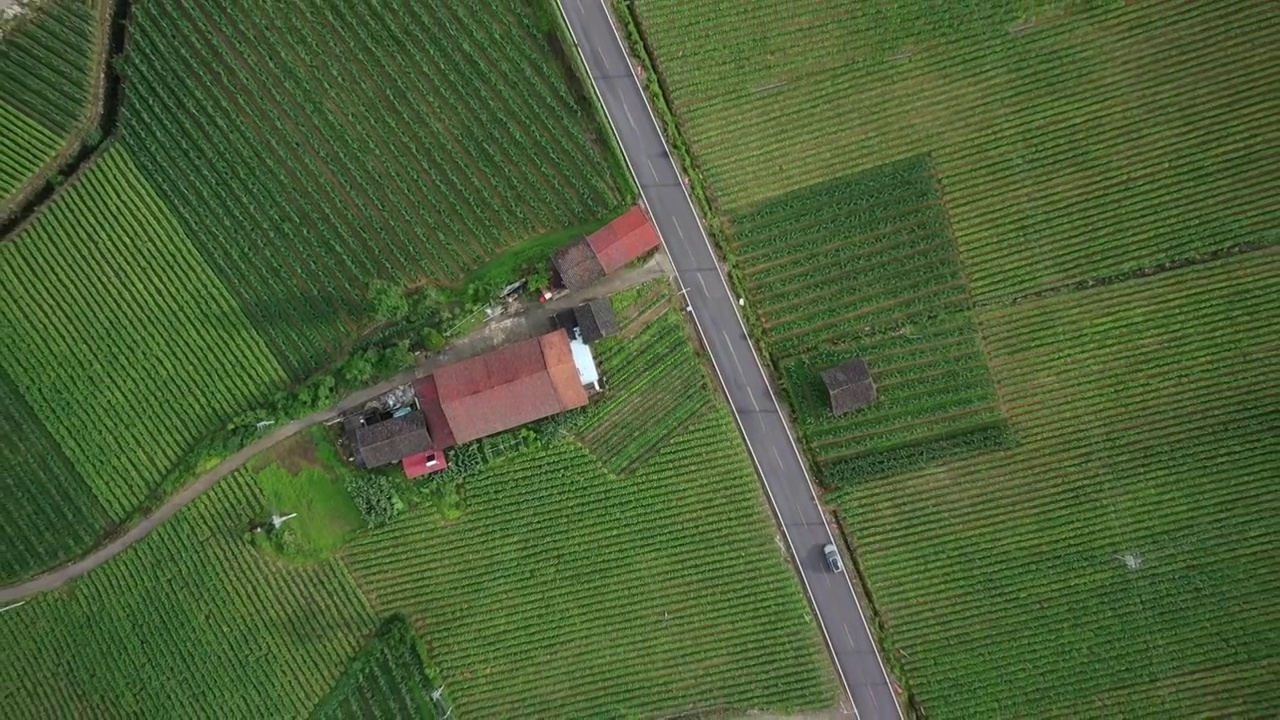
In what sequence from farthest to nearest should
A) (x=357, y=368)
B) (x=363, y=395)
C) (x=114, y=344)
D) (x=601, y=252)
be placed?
(x=363, y=395)
(x=114, y=344)
(x=601, y=252)
(x=357, y=368)

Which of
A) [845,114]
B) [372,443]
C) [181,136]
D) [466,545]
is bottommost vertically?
[466,545]

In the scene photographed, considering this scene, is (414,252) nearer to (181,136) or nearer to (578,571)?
(181,136)

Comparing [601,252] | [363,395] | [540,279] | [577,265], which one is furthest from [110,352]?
[601,252]

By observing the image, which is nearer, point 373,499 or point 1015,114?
point 373,499

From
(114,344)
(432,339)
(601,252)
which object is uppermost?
(114,344)

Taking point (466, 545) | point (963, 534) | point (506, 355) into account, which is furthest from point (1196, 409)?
point (466, 545)

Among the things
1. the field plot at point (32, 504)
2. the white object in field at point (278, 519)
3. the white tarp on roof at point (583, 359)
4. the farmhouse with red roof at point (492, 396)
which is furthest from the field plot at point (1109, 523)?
the field plot at point (32, 504)

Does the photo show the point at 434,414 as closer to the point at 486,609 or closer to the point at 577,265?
the point at 486,609

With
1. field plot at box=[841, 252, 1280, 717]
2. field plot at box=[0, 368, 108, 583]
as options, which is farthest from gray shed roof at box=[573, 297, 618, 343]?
field plot at box=[0, 368, 108, 583]
